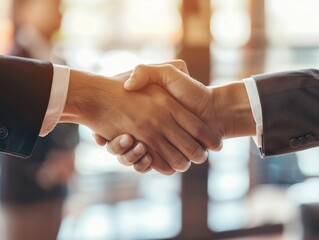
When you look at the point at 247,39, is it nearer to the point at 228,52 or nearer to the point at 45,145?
the point at 228,52

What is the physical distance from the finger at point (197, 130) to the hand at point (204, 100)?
0.02 m

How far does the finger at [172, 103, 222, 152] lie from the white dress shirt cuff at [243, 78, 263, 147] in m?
0.13

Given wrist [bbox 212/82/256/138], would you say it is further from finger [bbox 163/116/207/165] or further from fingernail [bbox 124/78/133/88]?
fingernail [bbox 124/78/133/88]

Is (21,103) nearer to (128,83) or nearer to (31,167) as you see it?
(128,83)

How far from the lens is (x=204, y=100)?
1.99 m

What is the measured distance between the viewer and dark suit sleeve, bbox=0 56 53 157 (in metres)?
1.75

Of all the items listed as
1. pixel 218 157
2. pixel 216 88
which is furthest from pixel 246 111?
pixel 218 157

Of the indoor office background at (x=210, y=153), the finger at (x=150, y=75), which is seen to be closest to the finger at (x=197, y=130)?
the finger at (x=150, y=75)

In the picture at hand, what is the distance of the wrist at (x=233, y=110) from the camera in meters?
1.95

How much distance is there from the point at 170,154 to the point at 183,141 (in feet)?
0.19

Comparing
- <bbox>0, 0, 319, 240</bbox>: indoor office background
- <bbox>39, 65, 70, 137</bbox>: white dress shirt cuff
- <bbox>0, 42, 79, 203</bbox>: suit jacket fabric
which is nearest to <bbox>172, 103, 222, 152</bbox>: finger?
<bbox>39, 65, 70, 137</bbox>: white dress shirt cuff

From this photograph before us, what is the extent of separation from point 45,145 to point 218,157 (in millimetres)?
1987

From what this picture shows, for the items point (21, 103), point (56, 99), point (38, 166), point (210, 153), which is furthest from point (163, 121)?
point (210, 153)

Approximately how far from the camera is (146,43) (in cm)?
570
